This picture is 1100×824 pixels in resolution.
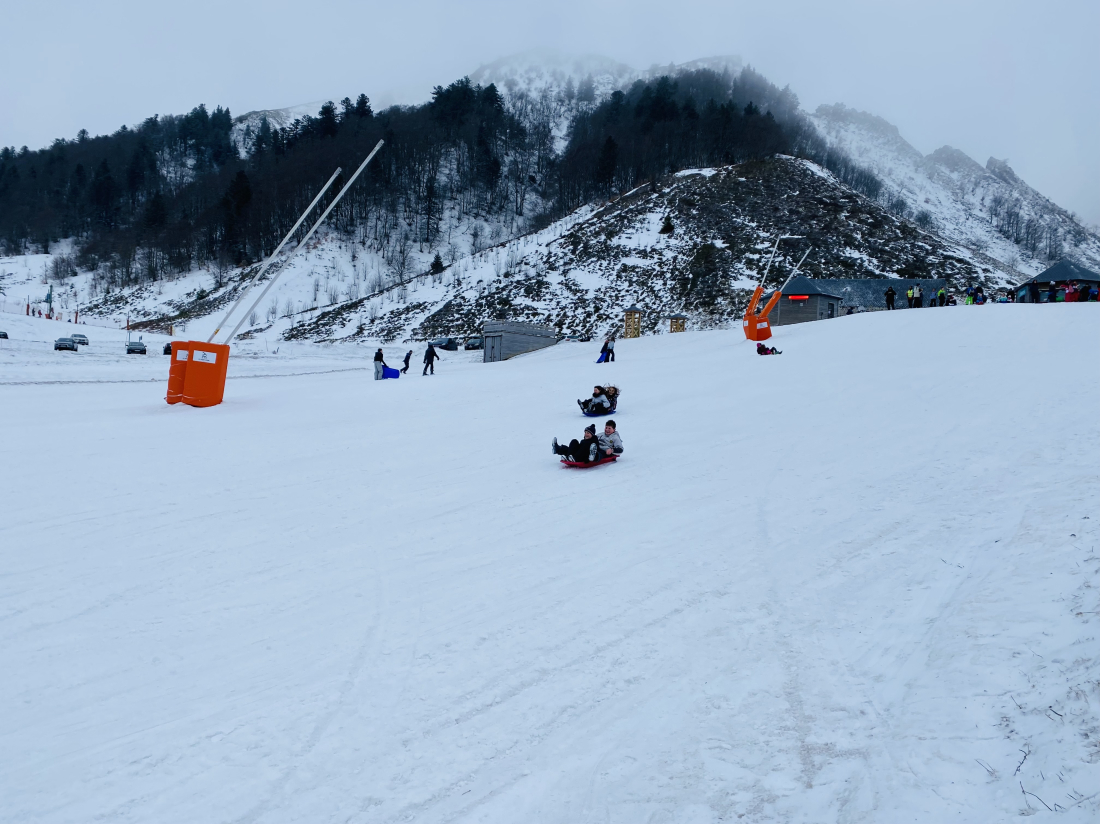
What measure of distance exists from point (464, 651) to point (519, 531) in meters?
2.80

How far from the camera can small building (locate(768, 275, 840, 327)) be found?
4816cm

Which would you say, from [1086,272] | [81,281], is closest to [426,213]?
[81,281]

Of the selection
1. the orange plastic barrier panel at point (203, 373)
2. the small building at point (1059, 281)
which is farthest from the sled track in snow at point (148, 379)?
the small building at point (1059, 281)

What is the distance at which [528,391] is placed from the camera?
19.9m

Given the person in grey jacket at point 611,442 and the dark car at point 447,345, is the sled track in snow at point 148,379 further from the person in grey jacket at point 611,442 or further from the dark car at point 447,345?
the person in grey jacket at point 611,442

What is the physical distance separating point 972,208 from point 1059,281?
14086cm

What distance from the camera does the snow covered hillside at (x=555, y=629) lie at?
12.0ft

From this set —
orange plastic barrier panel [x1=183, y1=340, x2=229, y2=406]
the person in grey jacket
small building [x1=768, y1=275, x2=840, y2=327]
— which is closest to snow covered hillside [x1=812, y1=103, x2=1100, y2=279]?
small building [x1=768, y1=275, x2=840, y2=327]

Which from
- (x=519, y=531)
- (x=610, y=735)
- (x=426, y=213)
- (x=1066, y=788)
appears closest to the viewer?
(x=1066, y=788)

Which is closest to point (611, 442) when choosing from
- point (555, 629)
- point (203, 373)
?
point (555, 629)

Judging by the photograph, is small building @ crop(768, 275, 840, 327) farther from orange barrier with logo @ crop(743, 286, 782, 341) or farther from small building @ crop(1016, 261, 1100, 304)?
orange barrier with logo @ crop(743, 286, 782, 341)

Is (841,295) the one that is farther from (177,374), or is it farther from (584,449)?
(177,374)

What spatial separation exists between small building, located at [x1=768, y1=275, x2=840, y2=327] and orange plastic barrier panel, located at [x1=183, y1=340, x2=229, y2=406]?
3952 centimetres

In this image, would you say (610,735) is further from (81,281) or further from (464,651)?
(81,281)
